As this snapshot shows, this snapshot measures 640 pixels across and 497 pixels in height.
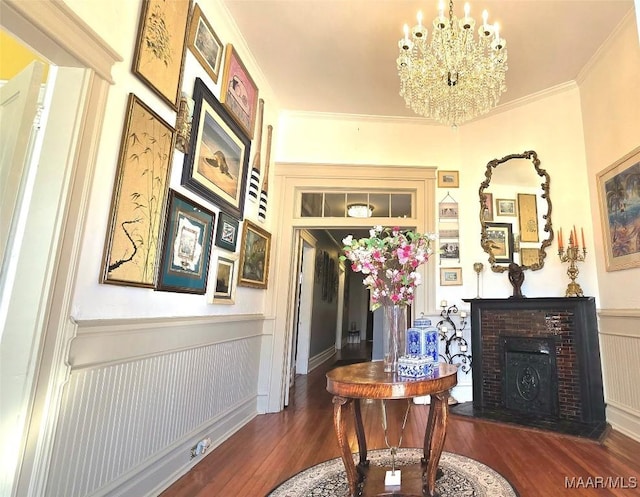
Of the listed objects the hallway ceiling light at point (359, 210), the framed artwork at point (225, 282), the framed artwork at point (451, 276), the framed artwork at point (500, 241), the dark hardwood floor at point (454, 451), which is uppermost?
the hallway ceiling light at point (359, 210)

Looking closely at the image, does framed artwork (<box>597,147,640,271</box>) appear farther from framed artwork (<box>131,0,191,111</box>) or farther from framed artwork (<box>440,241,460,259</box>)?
framed artwork (<box>131,0,191,111</box>)

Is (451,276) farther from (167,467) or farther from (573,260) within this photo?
(167,467)

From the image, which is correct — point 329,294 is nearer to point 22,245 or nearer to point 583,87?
point 583,87

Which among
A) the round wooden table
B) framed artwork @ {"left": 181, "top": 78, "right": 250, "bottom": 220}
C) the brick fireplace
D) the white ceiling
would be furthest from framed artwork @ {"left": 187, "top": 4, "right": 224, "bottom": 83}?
the brick fireplace

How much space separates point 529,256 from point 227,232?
10.8ft

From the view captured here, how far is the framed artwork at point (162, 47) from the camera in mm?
1858

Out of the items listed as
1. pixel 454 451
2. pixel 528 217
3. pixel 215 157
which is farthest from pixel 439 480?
pixel 528 217

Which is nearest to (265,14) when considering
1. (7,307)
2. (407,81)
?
(407,81)

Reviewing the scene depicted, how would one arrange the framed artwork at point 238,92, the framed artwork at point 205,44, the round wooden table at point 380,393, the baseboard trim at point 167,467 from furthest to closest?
1. the framed artwork at point 238,92
2. the framed artwork at point 205,44
3. the baseboard trim at point 167,467
4. the round wooden table at point 380,393

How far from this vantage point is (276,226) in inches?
160

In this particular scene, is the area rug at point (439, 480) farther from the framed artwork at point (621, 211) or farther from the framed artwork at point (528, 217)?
the framed artwork at point (528, 217)

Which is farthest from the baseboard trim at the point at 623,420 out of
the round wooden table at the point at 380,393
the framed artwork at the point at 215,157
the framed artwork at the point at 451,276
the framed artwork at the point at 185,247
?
the framed artwork at the point at 215,157

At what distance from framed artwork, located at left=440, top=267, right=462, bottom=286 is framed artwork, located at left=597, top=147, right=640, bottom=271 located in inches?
53.4

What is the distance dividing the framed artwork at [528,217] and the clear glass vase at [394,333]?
104 inches
